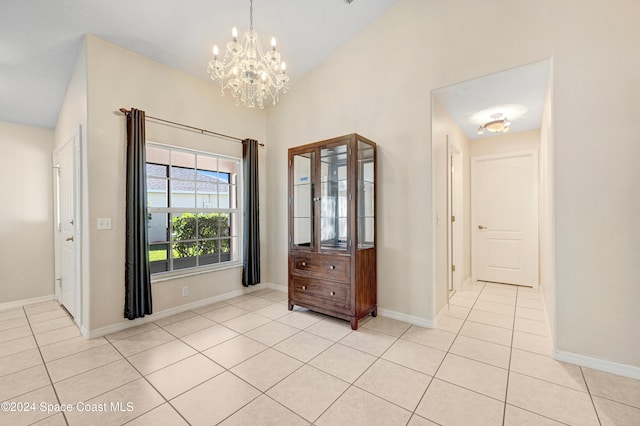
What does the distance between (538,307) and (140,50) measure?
18.7 ft

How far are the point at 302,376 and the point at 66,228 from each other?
354cm

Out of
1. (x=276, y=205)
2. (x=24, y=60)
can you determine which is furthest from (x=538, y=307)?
(x=24, y=60)

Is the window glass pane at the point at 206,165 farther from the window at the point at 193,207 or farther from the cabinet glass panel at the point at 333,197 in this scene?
the cabinet glass panel at the point at 333,197

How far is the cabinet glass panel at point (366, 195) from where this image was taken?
307 cm

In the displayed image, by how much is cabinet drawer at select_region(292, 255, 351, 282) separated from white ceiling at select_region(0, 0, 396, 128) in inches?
106

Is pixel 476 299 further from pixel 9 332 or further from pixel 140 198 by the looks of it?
pixel 9 332

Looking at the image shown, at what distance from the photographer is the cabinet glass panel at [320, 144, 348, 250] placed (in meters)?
3.06

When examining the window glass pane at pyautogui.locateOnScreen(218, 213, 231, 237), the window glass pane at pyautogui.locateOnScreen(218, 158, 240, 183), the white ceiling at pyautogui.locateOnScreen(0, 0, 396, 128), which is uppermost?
the white ceiling at pyautogui.locateOnScreen(0, 0, 396, 128)

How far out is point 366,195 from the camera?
10.4 feet

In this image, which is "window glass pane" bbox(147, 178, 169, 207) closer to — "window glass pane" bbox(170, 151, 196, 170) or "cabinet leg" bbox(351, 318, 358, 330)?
"window glass pane" bbox(170, 151, 196, 170)

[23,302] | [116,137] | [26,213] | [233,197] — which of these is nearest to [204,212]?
[233,197]

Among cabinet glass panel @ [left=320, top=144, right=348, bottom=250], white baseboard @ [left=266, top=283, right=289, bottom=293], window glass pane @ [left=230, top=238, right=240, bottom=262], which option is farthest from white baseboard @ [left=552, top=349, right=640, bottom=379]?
window glass pane @ [left=230, top=238, right=240, bottom=262]

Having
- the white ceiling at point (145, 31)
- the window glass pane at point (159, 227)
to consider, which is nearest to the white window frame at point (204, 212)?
the window glass pane at point (159, 227)

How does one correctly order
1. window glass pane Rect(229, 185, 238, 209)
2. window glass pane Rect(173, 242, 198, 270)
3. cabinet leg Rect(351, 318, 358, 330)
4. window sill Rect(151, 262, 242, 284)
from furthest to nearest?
window glass pane Rect(229, 185, 238, 209), window glass pane Rect(173, 242, 198, 270), window sill Rect(151, 262, 242, 284), cabinet leg Rect(351, 318, 358, 330)
